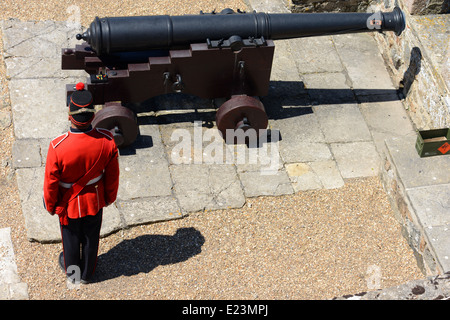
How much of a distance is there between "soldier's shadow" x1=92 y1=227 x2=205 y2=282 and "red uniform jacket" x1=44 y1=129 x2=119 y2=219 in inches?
26.3

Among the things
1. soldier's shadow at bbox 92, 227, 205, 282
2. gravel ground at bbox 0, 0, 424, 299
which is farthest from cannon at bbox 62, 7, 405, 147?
soldier's shadow at bbox 92, 227, 205, 282

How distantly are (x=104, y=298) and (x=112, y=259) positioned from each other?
40 centimetres

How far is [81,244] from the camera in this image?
5562 millimetres

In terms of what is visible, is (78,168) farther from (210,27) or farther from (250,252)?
(210,27)

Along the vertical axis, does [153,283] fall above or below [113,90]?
below

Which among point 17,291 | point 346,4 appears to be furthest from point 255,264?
point 346,4

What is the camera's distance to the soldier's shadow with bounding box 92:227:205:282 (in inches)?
225

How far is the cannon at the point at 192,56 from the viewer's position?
643 cm

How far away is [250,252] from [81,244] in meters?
1.41

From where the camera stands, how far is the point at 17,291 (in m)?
5.45

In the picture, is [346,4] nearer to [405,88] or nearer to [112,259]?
[405,88]

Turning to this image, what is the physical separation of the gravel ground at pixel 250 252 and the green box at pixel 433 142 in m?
0.55

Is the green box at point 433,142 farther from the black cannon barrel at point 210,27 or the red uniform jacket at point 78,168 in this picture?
the red uniform jacket at point 78,168

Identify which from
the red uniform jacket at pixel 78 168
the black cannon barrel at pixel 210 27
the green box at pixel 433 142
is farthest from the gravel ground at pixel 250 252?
the black cannon barrel at pixel 210 27
